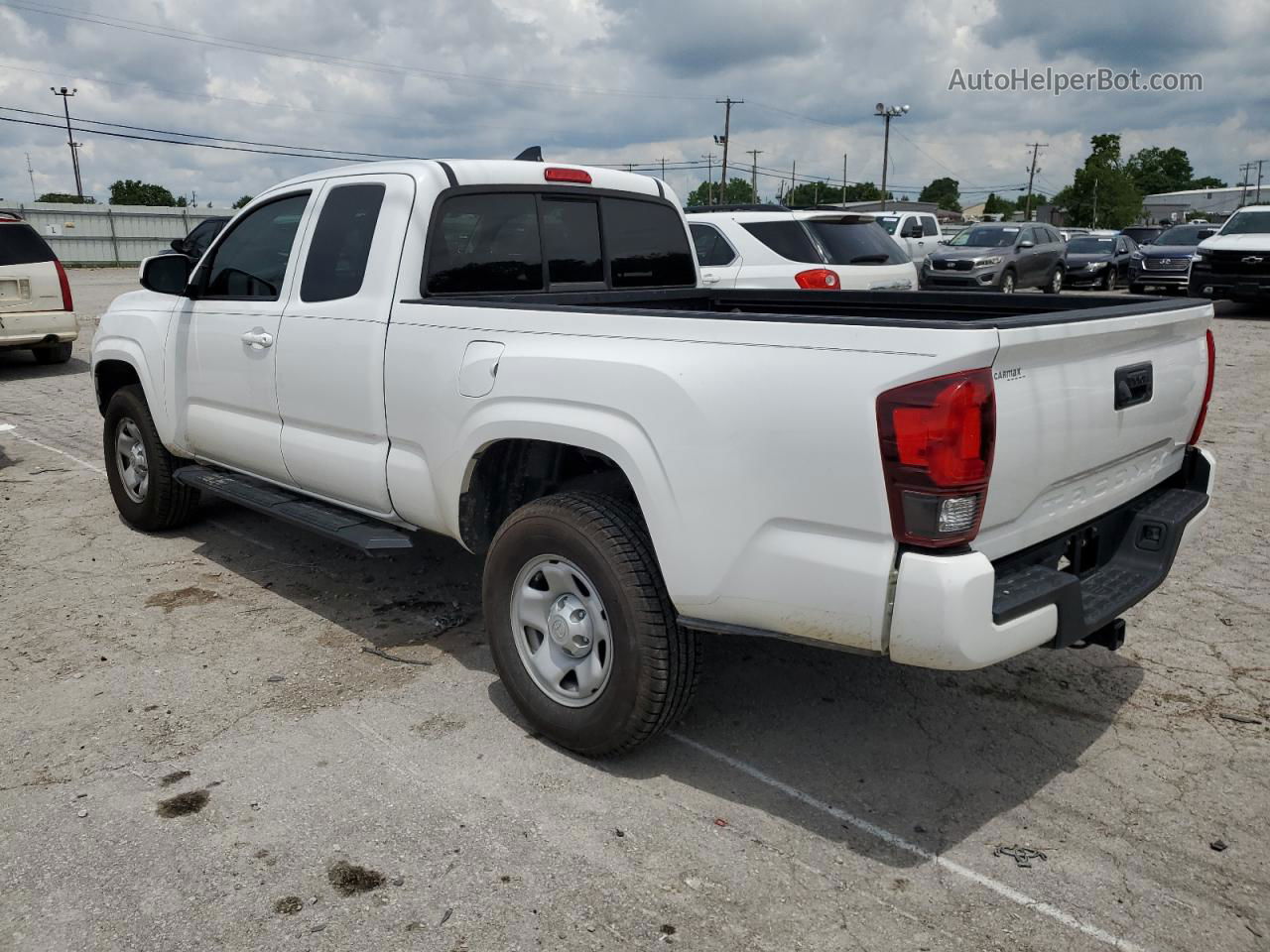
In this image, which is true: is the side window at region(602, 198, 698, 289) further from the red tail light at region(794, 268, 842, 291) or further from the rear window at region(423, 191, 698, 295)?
the red tail light at region(794, 268, 842, 291)

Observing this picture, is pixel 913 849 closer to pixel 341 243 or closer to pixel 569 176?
pixel 569 176

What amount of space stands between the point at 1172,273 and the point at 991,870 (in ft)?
76.9

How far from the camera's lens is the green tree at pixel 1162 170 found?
437 ft

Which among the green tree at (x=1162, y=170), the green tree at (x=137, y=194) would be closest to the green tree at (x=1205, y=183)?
the green tree at (x=1162, y=170)

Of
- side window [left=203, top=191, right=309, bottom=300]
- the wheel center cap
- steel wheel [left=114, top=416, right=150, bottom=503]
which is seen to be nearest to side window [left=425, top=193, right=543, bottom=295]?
side window [left=203, top=191, right=309, bottom=300]

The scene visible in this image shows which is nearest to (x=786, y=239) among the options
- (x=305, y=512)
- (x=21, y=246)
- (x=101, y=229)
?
(x=305, y=512)

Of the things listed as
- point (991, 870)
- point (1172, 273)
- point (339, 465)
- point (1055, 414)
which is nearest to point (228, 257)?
point (339, 465)

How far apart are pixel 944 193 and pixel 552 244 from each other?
502 feet

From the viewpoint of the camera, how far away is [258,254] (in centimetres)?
498

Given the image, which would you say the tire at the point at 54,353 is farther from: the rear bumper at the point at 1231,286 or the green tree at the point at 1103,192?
the green tree at the point at 1103,192

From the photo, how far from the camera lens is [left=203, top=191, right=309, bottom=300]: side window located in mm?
4762

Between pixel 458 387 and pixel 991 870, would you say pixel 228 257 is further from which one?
pixel 991 870

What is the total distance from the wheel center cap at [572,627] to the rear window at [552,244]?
142cm

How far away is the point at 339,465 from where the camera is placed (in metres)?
4.33
